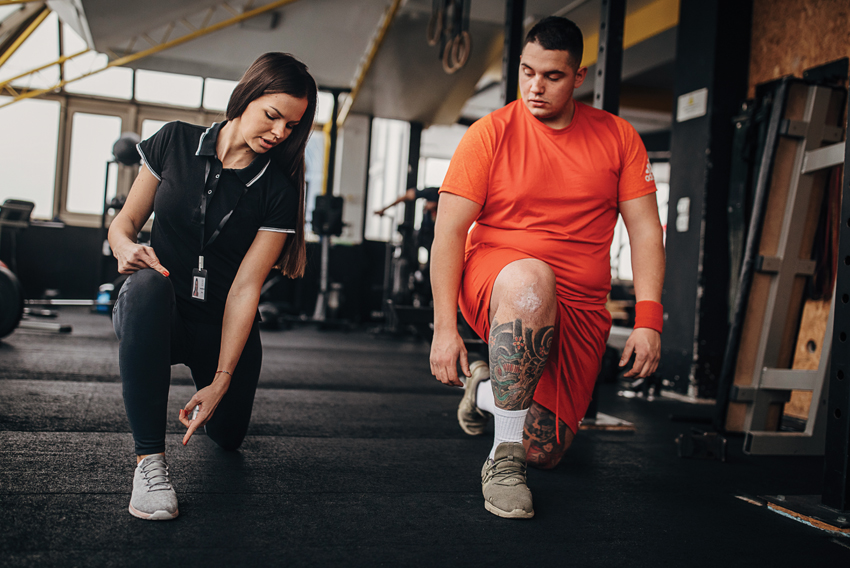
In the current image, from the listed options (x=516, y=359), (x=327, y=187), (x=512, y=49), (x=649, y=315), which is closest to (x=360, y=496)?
(x=516, y=359)

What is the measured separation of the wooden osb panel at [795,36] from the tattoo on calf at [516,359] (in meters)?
2.34

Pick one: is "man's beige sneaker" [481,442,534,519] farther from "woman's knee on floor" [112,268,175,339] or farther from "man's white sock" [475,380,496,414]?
"woman's knee on floor" [112,268,175,339]

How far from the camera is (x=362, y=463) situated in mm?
1578

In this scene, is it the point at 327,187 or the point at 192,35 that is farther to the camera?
the point at 327,187

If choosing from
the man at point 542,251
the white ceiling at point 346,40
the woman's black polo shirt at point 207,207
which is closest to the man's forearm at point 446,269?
the man at point 542,251

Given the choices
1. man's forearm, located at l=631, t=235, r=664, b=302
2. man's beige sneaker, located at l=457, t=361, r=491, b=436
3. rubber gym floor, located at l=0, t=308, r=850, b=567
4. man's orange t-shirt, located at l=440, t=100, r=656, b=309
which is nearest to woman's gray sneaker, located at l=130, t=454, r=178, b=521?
rubber gym floor, located at l=0, t=308, r=850, b=567

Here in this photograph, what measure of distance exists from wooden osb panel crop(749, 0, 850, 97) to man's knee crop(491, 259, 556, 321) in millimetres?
2252

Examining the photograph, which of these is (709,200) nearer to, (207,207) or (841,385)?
(841,385)

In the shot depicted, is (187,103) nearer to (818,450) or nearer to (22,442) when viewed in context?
(22,442)

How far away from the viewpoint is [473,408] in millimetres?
1936

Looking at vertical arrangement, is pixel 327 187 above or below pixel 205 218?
above

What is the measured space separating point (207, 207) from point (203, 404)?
0.43 meters

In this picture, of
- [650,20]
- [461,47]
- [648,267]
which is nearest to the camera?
[648,267]

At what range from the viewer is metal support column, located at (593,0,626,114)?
225cm
